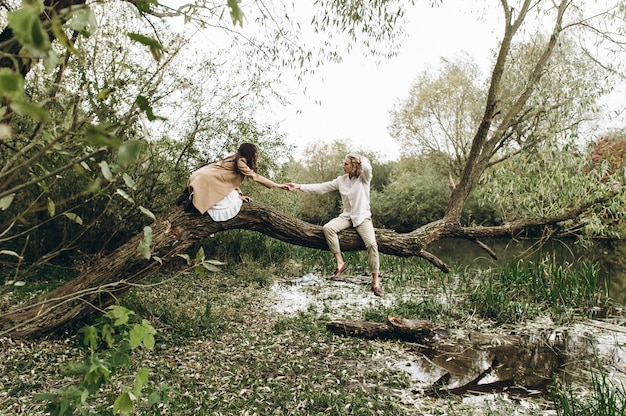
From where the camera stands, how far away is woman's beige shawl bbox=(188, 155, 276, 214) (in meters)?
5.35

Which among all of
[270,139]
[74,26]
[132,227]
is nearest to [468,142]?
[270,139]

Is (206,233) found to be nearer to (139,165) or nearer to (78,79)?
(139,165)

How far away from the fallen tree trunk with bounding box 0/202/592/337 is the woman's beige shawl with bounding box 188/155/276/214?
0.72 ft

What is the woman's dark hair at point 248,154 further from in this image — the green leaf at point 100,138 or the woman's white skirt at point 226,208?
the green leaf at point 100,138

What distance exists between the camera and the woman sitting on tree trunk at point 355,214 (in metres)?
6.07

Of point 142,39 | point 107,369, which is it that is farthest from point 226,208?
point 142,39

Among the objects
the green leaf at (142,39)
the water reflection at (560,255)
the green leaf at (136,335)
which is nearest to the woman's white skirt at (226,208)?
the green leaf at (136,335)

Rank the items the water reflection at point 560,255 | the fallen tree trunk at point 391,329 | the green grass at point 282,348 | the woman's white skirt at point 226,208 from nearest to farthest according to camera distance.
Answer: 1. the green grass at point 282,348
2. the fallen tree trunk at point 391,329
3. the woman's white skirt at point 226,208
4. the water reflection at point 560,255

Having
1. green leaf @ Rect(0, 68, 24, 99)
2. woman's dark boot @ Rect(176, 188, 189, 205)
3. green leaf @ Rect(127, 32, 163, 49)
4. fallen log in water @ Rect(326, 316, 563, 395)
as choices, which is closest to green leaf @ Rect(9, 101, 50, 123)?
green leaf @ Rect(0, 68, 24, 99)

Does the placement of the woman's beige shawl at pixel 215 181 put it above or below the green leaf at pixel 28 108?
above

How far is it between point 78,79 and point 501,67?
591cm

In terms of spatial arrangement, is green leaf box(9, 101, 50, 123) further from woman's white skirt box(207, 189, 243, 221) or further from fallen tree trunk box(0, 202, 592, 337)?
woman's white skirt box(207, 189, 243, 221)

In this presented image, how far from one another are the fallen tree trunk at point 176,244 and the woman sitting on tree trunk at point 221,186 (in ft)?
0.38

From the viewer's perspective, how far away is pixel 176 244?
5301 millimetres
